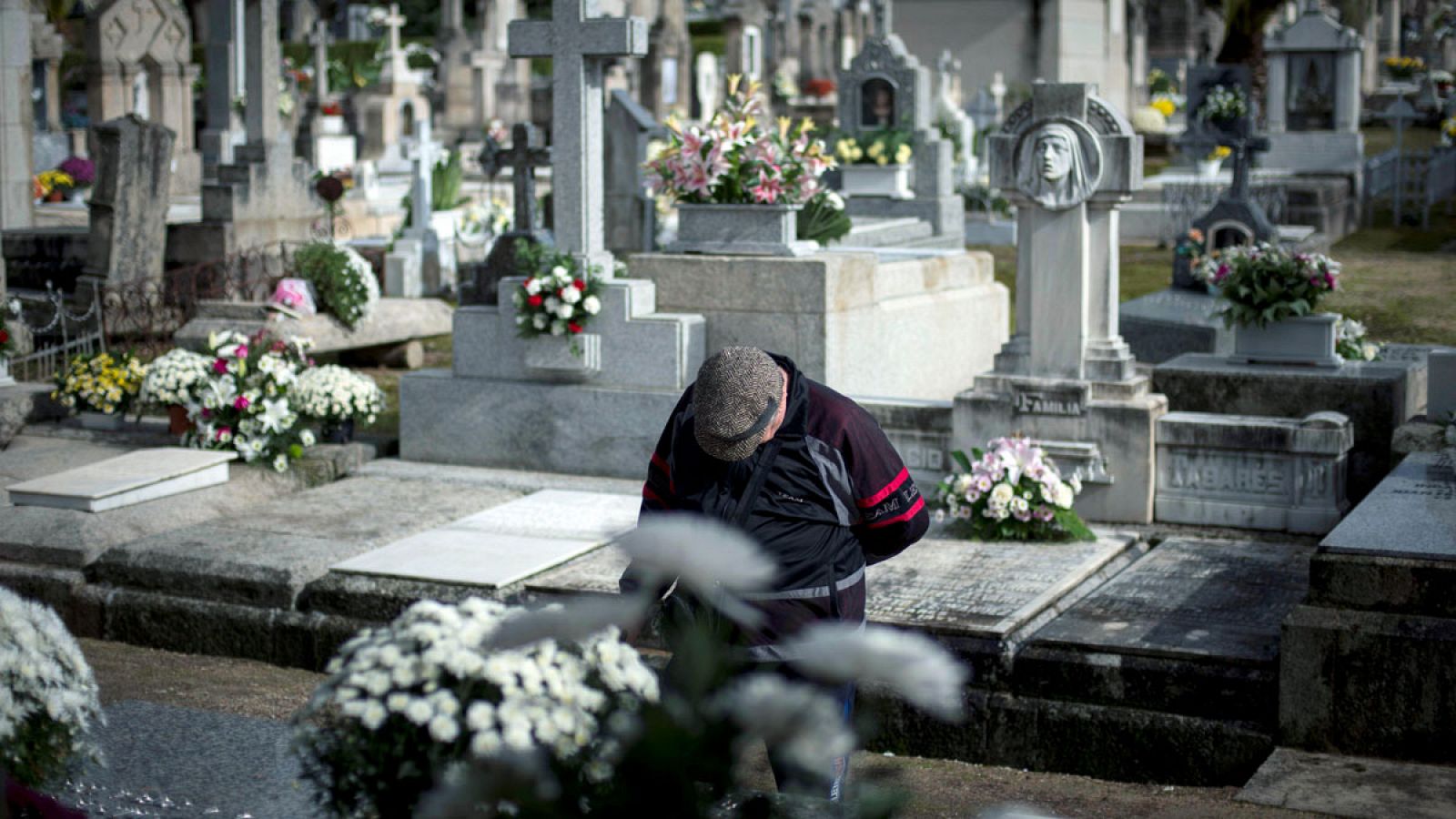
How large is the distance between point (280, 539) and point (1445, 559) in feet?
15.2

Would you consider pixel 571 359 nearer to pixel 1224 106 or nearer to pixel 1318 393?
pixel 1318 393

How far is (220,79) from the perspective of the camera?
20.2 m

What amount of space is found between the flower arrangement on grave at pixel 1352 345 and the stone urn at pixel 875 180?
8803mm

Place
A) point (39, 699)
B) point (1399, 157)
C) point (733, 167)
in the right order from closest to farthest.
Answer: point (39, 699) → point (733, 167) → point (1399, 157)

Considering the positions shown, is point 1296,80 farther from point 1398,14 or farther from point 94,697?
point 1398,14

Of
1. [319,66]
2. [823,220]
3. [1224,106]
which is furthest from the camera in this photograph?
[319,66]

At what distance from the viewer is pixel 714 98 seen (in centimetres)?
3459

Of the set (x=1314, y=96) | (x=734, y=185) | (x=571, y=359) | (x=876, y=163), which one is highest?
(x=1314, y=96)

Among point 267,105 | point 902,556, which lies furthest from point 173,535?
point 267,105

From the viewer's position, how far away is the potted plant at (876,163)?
1812 cm

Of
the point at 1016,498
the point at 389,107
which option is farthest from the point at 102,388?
the point at 389,107

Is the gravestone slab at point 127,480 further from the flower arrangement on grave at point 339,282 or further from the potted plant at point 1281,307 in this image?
the potted plant at point 1281,307

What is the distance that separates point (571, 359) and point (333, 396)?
4.01ft

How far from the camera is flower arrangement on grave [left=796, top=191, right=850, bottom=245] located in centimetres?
1027
